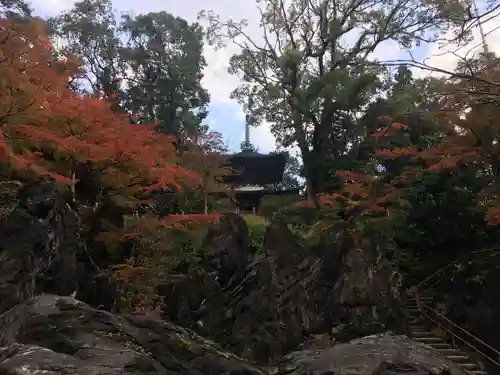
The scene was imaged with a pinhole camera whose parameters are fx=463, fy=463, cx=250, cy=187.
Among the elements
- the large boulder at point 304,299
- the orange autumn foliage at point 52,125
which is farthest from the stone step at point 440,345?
the orange autumn foliage at point 52,125

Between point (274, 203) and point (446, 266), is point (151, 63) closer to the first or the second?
point (274, 203)

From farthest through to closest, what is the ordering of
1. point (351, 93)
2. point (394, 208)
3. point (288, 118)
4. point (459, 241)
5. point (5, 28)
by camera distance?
1. point (288, 118)
2. point (351, 93)
3. point (394, 208)
4. point (459, 241)
5. point (5, 28)

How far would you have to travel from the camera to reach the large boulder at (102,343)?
3.06 m

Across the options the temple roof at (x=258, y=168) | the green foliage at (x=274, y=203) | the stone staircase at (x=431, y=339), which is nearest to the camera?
the stone staircase at (x=431, y=339)

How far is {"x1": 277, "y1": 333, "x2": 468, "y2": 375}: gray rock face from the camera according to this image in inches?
143

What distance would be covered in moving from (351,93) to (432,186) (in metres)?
5.54

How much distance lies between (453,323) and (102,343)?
1049cm

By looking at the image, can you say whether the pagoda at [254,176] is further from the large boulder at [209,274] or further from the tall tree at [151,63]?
the large boulder at [209,274]

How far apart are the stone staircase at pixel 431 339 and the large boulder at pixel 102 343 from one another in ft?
20.9

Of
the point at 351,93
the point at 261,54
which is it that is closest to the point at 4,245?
the point at 351,93

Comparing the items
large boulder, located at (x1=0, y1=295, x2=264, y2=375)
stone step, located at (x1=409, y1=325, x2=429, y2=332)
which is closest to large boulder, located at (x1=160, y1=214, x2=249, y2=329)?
stone step, located at (x1=409, y1=325, x2=429, y2=332)

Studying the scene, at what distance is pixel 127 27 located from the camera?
23781 mm

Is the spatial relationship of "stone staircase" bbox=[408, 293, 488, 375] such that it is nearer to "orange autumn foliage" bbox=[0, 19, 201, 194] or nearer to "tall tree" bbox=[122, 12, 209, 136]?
"orange autumn foliage" bbox=[0, 19, 201, 194]

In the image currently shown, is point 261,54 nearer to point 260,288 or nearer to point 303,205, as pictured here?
point 303,205
